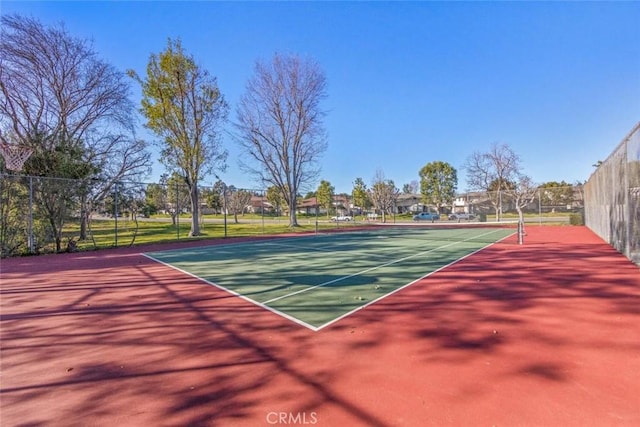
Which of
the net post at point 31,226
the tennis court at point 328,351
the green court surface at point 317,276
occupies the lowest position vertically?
the tennis court at point 328,351

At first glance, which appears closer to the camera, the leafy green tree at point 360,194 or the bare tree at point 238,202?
the bare tree at point 238,202

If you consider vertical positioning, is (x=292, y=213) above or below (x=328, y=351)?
above

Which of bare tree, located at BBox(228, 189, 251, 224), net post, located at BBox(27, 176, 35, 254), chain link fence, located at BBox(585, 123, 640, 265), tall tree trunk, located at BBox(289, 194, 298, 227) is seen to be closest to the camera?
chain link fence, located at BBox(585, 123, 640, 265)

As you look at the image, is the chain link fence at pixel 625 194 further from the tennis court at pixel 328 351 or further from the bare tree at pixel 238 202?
the bare tree at pixel 238 202

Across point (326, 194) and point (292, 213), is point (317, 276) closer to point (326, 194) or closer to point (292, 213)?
point (292, 213)

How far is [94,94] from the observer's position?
2253 centimetres

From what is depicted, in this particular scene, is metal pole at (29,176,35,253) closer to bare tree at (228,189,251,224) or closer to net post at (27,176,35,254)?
net post at (27,176,35,254)

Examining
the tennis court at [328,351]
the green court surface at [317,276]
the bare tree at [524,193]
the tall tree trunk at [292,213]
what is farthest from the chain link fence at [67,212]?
the bare tree at [524,193]

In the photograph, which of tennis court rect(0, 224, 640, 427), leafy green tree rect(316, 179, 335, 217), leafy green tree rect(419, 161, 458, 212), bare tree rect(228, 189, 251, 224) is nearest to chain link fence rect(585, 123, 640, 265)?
tennis court rect(0, 224, 640, 427)

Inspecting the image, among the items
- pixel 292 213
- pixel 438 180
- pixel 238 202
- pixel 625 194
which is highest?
pixel 438 180

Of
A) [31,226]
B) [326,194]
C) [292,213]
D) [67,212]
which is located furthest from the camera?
[326,194]

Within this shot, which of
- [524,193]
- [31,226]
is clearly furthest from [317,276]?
[524,193]

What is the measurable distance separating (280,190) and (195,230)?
12566mm

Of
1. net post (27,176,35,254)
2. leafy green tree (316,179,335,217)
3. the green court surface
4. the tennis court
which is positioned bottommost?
the tennis court
